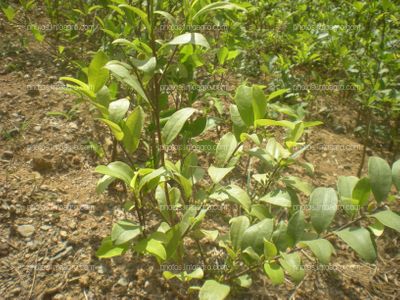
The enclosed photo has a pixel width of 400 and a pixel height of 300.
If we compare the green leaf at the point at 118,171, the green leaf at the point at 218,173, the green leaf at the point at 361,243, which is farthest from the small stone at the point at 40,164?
the green leaf at the point at 361,243

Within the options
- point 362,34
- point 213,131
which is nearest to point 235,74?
point 213,131

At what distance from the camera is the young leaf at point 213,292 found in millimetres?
1059

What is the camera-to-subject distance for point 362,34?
8.81 ft

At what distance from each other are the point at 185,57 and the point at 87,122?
3.11 ft

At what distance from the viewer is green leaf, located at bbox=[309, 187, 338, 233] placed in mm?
1029

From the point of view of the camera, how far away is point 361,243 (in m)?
0.94

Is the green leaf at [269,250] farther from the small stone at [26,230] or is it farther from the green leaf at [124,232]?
the small stone at [26,230]

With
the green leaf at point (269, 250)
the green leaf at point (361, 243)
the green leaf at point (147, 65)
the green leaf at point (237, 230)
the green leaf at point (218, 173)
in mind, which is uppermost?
the green leaf at point (147, 65)

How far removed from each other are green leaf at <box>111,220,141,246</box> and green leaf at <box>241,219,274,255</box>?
0.32 metres

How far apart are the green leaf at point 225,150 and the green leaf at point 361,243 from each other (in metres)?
0.41

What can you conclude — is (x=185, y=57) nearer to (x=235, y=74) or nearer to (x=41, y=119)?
(x=41, y=119)

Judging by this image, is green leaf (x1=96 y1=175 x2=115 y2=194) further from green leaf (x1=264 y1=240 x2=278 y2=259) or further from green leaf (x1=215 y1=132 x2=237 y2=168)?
green leaf (x1=264 y1=240 x2=278 y2=259)

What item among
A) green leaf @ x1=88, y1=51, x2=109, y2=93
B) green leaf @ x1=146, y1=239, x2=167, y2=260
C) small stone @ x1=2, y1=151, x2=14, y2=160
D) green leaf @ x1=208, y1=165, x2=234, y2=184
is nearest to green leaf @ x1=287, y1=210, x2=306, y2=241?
green leaf @ x1=208, y1=165, x2=234, y2=184

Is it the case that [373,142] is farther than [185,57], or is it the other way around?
[373,142]
